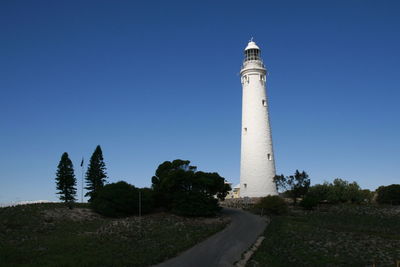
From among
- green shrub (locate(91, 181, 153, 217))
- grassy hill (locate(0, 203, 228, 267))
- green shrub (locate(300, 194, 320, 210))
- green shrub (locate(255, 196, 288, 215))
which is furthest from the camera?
green shrub (locate(300, 194, 320, 210))

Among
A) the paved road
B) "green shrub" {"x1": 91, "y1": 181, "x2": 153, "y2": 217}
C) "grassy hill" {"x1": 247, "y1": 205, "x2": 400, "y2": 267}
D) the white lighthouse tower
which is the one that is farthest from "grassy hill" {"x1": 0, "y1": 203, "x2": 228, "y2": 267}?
the white lighthouse tower

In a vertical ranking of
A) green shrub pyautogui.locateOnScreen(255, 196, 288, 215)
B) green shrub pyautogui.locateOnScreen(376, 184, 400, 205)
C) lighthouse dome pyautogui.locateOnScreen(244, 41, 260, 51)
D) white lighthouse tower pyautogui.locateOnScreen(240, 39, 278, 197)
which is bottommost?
green shrub pyautogui.locateOnScreen(255, 196, 288, 215)

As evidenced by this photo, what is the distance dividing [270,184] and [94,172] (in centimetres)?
2515

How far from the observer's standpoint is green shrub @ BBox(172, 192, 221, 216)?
38.6 meters

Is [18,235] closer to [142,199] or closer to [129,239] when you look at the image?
[129,239]

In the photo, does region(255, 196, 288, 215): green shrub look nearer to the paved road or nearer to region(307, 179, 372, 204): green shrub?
the paved road

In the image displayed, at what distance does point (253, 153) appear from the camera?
51.1 metres

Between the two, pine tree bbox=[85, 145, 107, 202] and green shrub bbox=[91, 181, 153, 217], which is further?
pine tree bbox=[85, 145, 107, 202]

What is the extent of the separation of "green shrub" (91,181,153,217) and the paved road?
29.3 feet

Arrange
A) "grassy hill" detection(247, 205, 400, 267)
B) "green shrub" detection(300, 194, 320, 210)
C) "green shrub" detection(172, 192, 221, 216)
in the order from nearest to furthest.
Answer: "grassy hill" detection(247, 205, 400, 267), "green shrub" detection(172, 192, 221, 216), "green shrub" detection(300, 194, 320, 210)

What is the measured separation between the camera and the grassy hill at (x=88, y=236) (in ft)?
74.9

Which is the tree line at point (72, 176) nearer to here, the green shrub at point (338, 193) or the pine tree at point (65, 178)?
the pine tree at point (65, 178)

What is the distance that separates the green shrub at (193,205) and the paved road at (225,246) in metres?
2.63

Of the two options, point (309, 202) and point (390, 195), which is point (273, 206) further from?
point (390, 195)
